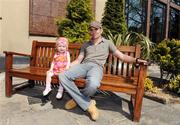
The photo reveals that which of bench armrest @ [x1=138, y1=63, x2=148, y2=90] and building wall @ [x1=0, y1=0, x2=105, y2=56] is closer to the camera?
bench armrest @ [x1=138, y1=63, x2=148, y2=90]

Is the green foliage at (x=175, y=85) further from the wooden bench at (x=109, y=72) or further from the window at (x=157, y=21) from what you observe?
the window at (x=157, y=21)

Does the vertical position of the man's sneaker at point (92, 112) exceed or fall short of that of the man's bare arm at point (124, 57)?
it falls short

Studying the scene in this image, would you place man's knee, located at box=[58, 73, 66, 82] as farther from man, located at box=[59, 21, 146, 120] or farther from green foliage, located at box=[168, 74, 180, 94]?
green foliage, located at box=[168, 74, 180, 94]

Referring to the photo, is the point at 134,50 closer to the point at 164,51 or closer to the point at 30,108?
the point at 164,51

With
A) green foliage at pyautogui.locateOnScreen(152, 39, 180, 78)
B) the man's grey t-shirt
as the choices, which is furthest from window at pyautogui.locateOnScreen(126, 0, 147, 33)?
the man's grey t-shirt

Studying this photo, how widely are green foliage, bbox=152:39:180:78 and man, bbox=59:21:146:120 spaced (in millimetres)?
1681

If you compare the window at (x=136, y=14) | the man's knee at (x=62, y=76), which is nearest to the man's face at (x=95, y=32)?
the man's knee at (x=62, y=76)

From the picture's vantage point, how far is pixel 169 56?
18.6 ft

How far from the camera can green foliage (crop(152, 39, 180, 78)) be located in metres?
5.67

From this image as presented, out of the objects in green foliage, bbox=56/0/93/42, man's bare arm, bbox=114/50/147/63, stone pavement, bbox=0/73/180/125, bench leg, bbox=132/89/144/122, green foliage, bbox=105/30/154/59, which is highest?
green foliage, bbox=56/0/93/42

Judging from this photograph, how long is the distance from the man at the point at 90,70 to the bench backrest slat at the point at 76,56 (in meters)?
0.41

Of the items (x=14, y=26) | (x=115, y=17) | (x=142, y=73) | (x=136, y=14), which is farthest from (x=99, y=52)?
(x=136, y=14)

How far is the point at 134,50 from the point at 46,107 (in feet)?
5.64

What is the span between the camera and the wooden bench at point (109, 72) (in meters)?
3.87
